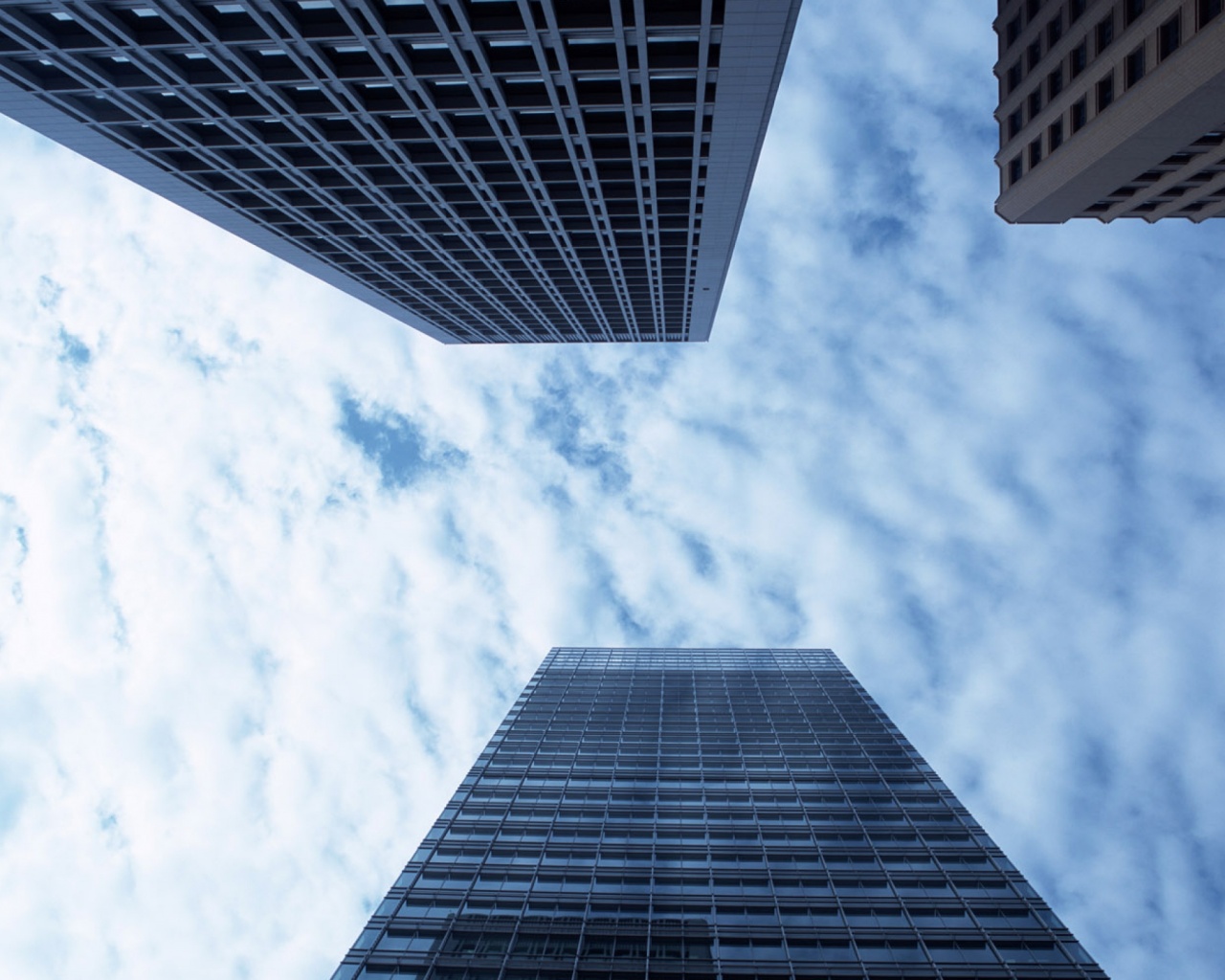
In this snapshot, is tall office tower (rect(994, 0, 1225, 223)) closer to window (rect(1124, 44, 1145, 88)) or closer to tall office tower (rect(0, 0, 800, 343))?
window (rect(1124, 44, 1145, 88))

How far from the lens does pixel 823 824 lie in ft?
163

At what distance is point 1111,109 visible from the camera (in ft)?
117

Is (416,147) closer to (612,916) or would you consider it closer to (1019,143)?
(1019,143)

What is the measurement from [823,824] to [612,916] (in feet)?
57.0

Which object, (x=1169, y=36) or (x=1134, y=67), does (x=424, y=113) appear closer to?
(x=1169, y=36)

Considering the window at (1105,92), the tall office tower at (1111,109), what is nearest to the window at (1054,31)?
the tall office tower at (1111,109)

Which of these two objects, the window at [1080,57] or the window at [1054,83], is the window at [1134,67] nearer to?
the window at [1080,57]

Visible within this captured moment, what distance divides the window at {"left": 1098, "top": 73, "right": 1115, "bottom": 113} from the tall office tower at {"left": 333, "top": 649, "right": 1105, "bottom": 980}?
43119 millimetres

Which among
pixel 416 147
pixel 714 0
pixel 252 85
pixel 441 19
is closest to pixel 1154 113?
pixel 714 0

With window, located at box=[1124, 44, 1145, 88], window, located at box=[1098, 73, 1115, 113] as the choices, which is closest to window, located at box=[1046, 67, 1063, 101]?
window, located at box=[1098, 73, 1115, 113]

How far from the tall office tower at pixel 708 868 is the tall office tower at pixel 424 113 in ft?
133

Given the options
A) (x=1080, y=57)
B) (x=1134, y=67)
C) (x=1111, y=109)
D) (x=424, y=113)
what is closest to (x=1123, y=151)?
(x=1111, y=109)

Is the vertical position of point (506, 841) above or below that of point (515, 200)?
below

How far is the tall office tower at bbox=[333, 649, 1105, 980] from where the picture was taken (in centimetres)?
3669
